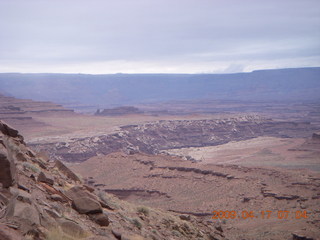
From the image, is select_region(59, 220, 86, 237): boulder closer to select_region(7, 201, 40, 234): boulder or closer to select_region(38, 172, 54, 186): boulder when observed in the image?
select_region(7, 201, 40, 234): boulder

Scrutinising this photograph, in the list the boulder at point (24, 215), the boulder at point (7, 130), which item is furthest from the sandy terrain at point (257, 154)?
the boulder at point (24, 215)

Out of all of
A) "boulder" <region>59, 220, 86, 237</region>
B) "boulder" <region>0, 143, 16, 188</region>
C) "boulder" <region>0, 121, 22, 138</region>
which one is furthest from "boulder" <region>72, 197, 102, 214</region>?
"boulder" <region>0, 121, 22, 138</region>

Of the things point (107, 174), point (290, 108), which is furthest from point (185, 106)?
point (107, 174)

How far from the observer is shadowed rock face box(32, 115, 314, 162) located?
5794 cm

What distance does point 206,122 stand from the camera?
285 ft

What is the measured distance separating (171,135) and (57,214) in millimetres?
70829

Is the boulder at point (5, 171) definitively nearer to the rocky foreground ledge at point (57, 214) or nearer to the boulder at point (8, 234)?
the rocky foreground ledge at point (57, 214)

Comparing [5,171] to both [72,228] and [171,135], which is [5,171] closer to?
[72,228]

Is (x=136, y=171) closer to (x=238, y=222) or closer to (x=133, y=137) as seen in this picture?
(x=238, y=222)

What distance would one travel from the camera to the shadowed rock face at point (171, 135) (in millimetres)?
57941

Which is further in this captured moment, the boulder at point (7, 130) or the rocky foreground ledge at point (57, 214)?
the boulder at point (7, 130)

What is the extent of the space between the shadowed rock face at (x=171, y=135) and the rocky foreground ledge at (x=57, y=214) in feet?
137

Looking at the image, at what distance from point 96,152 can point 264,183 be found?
33290 millimetres
